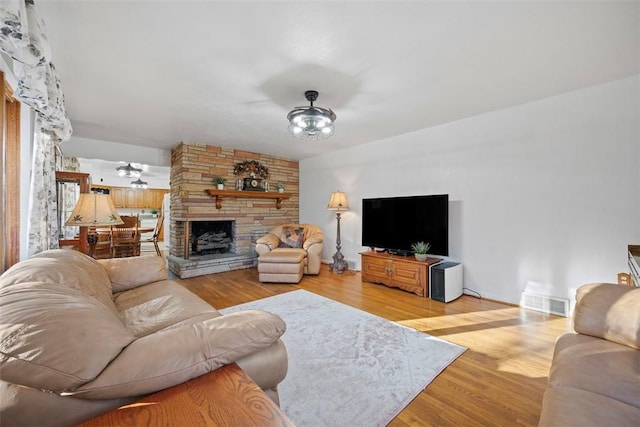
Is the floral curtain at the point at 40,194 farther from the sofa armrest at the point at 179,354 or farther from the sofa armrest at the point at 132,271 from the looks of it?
the sofa armrest at the point at 179,354

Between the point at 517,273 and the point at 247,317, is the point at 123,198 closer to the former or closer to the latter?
the point at 247,317

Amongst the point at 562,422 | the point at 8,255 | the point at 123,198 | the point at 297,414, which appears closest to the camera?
the point at 562,422

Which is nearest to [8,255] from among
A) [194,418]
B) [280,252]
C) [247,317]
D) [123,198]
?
[247,317]

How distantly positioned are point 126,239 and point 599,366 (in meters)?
6.55

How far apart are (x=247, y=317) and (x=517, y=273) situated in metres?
3.26

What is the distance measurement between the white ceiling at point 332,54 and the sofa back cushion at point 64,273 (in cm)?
153

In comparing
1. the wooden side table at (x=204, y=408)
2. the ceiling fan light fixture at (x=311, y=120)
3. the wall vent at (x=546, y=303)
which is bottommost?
the wall vent at (x=546, y=303)

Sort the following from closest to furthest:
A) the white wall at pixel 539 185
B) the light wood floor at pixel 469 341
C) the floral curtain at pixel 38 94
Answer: the floral curtain at pixel 38 94, the light wood floor at pixel 469 341, the white wall at pixel 539 185

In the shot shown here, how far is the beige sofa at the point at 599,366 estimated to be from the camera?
2.80 feet

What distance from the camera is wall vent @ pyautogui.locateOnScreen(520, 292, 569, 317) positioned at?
2738mm

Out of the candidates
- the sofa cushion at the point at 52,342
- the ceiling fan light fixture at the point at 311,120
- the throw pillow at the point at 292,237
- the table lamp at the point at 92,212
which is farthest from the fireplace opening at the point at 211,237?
the sofa cushion at the point at 52,342

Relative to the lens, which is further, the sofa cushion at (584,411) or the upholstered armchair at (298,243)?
the upholstered armchair at (298,243)

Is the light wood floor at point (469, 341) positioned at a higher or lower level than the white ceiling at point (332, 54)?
lower

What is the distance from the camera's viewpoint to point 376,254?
157 inches
